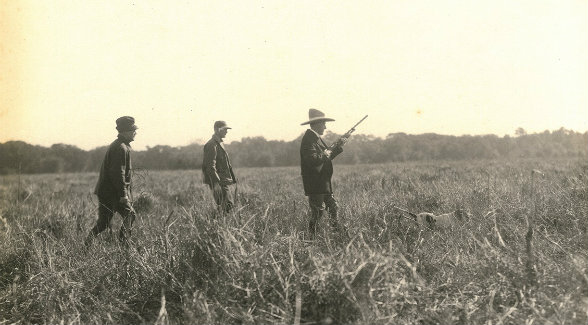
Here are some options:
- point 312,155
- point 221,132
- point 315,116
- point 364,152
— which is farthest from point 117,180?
point 364,152

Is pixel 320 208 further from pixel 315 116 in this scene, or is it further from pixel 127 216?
pixel 127 216

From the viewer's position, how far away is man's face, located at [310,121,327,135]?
5.80m

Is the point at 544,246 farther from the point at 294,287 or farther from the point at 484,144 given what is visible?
the point at 484,144

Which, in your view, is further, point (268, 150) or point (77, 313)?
point (268, 150)

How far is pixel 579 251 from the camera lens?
3805 mm

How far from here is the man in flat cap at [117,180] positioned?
203 inches

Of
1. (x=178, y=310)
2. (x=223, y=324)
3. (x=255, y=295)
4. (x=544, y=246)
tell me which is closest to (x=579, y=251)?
(x=544, y=246)

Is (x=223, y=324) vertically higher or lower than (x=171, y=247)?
lower

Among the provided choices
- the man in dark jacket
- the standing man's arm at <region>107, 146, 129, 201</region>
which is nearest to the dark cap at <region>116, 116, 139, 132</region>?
the standing man's arm at <region>107, 146, 129, 201</region>

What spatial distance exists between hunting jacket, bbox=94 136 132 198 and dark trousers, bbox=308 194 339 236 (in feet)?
7.10

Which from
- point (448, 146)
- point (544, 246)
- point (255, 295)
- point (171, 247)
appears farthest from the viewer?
point (448, 146)

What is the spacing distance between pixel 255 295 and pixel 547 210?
398cm

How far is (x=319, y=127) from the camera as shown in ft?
19.1

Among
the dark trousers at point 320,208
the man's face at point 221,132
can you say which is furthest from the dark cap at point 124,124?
the dark trousers at point 320,208
